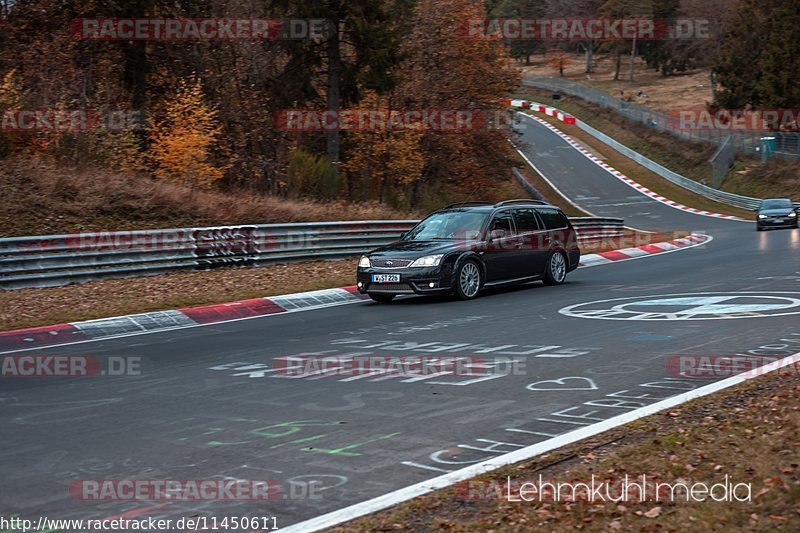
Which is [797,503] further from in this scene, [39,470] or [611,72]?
[611,72]

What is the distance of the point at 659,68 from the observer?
121062mm

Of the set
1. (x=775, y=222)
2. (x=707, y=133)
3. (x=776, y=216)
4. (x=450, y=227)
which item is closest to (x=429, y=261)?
(x=450, y=227)

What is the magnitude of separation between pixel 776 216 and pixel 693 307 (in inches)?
1112

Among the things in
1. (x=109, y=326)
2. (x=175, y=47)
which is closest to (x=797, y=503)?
(x=109, y=326)

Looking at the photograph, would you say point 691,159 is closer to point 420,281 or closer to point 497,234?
point 497,234

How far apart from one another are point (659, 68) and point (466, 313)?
114258 millimetres

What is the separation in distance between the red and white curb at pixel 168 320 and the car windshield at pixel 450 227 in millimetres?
1630

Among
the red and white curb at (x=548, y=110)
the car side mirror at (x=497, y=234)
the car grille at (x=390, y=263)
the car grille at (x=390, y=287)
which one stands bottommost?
the car grille at (x=390, y=287)

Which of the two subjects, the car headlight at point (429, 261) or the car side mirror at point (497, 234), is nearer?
the car headlight at point (429, 261)

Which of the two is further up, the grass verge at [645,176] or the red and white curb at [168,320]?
the grass verge at [645,176]

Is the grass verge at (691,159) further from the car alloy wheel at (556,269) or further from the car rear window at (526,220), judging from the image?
→ the car rear window at (526,220)

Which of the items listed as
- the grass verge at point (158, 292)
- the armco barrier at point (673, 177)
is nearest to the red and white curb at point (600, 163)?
the armco barrier at point (673, 177)

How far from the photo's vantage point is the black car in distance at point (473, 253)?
16.1 metres

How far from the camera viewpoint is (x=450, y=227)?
17312 mm
